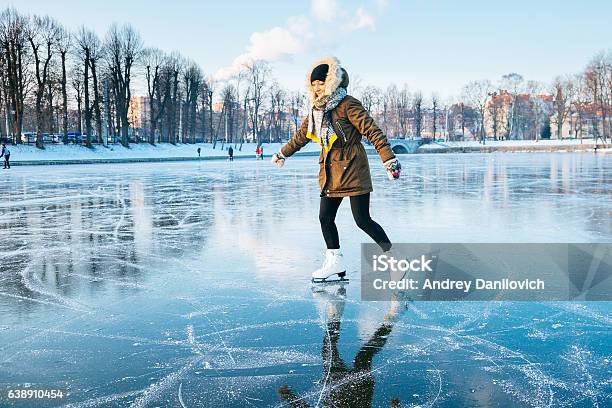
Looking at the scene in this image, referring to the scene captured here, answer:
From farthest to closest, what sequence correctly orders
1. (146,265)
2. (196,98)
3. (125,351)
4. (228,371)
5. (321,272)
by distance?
(196,98)
(146,265)
(321,272)
(125,351)
(228,371)

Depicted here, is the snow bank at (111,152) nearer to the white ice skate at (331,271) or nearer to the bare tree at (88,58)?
the bare tree at (88,58)

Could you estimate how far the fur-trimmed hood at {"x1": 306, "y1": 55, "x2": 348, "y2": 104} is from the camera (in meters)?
4.71

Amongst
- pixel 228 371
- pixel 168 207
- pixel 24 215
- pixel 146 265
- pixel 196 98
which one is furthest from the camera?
pixel 196 98

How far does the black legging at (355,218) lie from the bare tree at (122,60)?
54664 millimetres

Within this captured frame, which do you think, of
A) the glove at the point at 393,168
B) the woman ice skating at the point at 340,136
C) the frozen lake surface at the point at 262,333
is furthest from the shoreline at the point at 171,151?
the glove at the point at 393,168

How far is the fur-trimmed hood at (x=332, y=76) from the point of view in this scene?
4707 millimetres

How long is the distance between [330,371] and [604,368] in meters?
1.40

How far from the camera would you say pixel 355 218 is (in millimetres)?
5023

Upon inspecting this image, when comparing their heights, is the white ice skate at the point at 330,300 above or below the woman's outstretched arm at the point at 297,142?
below

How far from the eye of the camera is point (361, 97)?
299 ft

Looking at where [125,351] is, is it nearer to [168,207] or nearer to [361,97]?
[168,207]

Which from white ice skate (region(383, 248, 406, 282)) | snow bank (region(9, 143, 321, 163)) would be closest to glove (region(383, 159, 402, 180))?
white ice skate (region(383, 248, 406, 282))

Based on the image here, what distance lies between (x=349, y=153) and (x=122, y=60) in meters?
58.1

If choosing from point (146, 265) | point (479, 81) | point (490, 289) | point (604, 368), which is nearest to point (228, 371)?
point (604, 368)
